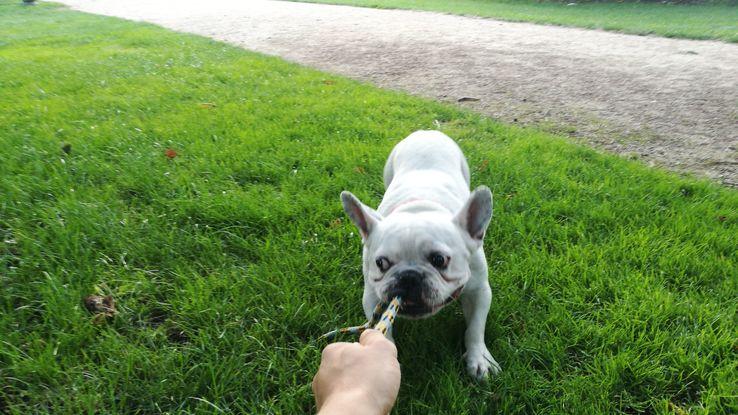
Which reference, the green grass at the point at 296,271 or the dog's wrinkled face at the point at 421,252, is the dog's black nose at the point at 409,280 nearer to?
the dog's wrinkled face at the point at 421,252

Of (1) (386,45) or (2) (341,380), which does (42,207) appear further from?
(1) (386,45)

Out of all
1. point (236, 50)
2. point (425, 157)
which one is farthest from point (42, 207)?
point (236, 50)

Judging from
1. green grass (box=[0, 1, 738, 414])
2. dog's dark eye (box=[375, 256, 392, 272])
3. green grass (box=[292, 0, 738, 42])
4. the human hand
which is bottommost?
green grass (box=[0, 1, 738, 414])

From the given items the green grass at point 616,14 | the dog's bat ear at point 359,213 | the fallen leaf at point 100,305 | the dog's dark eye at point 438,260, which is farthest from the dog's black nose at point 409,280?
the green grass at point 616,14

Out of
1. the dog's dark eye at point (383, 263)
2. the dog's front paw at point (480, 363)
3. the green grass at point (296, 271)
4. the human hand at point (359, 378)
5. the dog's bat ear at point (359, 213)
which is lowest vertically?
the dog's front paw at point (480, 363)

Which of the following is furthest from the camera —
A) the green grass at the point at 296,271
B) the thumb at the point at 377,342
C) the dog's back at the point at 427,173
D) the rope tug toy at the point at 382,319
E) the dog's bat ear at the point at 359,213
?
the dog's back at the point at 427,173

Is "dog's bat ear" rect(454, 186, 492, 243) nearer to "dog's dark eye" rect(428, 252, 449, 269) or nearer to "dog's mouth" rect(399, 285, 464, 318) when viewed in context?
"dog's dark eye" rect(428, 252, 449, 269)

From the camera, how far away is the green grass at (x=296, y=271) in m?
2.24

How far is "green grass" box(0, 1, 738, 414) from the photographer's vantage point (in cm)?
224

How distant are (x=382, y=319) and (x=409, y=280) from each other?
229 mm

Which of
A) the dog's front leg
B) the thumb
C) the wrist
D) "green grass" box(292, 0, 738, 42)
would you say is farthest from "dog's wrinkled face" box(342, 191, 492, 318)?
"green grass" box(292, 0, 738, 42)

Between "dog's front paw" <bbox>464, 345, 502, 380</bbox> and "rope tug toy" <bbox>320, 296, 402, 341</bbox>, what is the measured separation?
19.4 inches

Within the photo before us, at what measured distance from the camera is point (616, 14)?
55.8 feet

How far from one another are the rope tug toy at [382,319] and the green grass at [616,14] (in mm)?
12321
